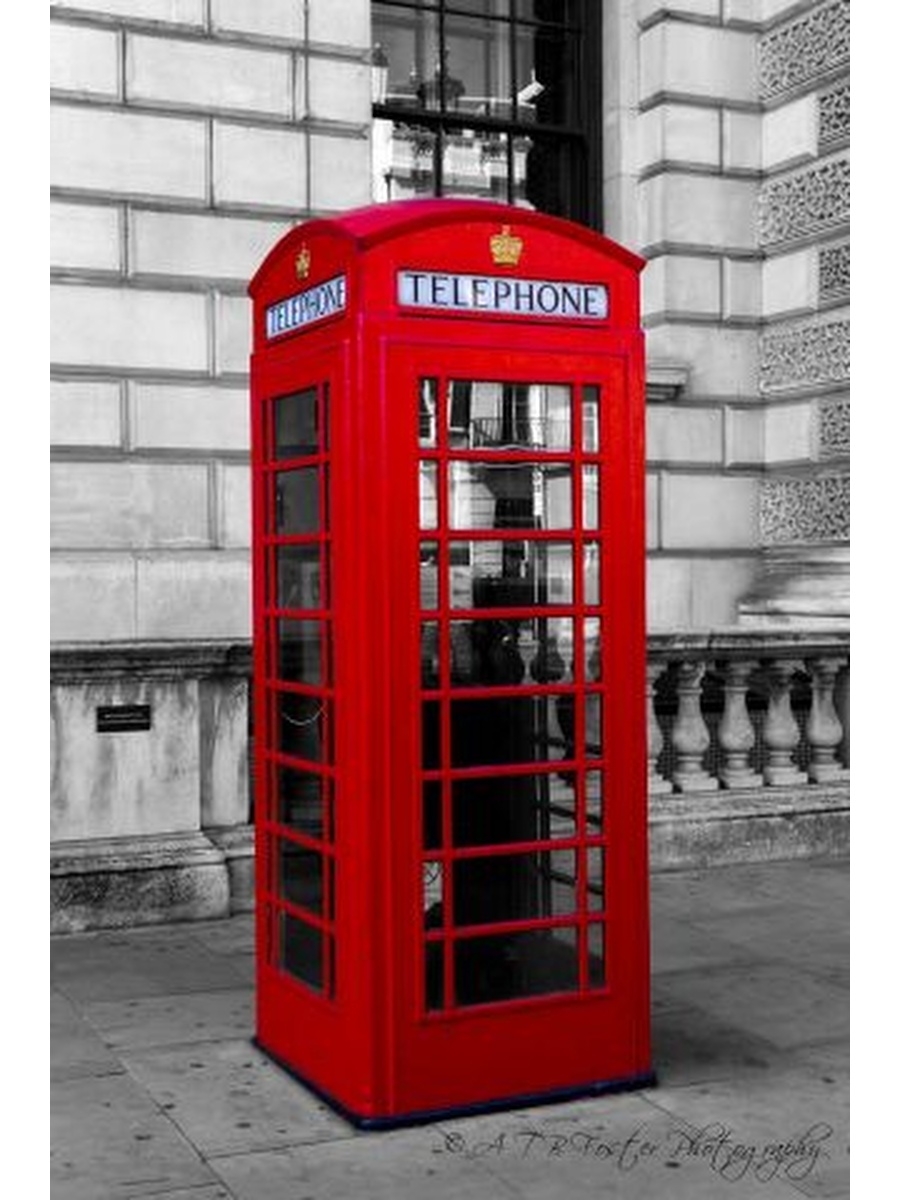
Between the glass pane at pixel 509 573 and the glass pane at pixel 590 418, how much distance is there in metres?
0.30

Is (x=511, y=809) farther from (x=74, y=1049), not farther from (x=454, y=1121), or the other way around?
(x=74, y=1049)

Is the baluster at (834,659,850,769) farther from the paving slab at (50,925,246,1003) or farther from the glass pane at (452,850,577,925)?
the glass pane at (452,850,577,925)

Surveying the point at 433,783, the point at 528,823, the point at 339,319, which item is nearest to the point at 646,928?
the point at 528,823

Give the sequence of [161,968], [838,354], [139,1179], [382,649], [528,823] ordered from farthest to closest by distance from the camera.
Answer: [838,354]
[161,968]
[528,823]
[382,649]
[139,1179]

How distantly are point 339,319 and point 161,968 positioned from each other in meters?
2.99

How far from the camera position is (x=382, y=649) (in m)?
4.41

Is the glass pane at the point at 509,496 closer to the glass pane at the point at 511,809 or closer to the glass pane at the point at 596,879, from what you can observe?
the glass pane at the point at 511,809

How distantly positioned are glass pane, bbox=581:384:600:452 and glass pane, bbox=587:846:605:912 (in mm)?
1204

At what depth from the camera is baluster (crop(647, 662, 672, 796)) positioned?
27.0 feet

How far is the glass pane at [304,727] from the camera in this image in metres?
4.68

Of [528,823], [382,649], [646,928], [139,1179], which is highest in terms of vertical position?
[382,649]

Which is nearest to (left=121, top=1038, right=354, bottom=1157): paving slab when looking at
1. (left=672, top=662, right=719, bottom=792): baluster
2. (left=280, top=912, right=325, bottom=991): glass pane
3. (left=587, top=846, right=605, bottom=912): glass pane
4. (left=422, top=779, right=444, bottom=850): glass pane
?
(left=280, top=912, right=325, bottom=991): glass pane

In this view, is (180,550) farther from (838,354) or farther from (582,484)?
(582,484)

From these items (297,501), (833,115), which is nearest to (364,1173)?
(297,501)
